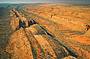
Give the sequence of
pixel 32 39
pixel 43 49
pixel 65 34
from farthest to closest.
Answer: pixel 65 34 → pixel 32 39 → pixel 43 49

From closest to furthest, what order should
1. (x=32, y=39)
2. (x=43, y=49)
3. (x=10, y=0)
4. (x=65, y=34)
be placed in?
(x=43, y=49) → (x=32, y=39) → (x=65, y=34) → (x=10, y=0)

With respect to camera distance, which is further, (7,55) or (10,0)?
(10,0)

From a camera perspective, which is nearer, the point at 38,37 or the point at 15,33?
the point at 38,37

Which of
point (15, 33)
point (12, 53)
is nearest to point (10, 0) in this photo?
point (15, 33)

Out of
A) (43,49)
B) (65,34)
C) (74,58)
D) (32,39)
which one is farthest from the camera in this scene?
(65,34)

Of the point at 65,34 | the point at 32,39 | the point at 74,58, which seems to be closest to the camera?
the point at 74,58

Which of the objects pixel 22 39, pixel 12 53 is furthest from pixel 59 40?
pixel 12 53

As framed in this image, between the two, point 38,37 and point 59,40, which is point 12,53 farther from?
point 59,40

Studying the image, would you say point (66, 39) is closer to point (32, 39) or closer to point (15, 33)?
point (32, 39)
